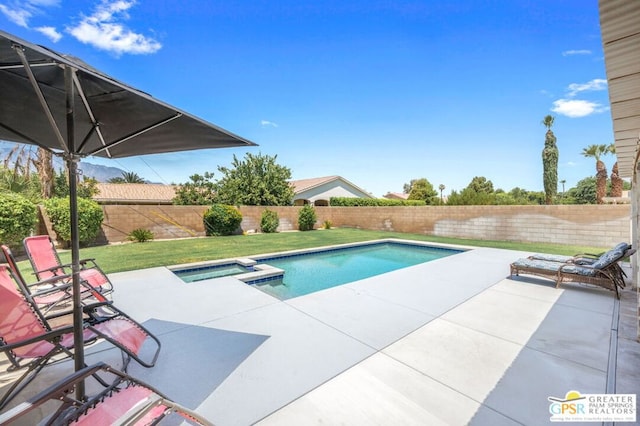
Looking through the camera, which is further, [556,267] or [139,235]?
[139,235]

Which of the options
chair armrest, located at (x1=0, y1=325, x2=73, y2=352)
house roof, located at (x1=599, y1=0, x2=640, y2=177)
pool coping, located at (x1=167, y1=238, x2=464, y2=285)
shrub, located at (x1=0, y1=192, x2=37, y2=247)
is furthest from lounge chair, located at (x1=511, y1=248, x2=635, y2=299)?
shrub, located at (x1=0, y1=192, x2=37, y2=247)

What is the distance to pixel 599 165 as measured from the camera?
24.2m

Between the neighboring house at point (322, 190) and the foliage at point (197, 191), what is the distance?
7.60 m

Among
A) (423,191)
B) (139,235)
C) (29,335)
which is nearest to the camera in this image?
(29,335)

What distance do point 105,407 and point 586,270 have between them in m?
7.55

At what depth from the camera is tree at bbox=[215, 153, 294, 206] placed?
22453mm

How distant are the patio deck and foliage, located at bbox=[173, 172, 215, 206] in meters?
18.5

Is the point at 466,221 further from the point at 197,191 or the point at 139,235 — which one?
the point at 197,191

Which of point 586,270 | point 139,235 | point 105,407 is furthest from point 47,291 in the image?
point 139,235

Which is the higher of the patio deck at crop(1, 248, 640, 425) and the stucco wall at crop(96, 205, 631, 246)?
the stucco wall at crop(96, 205, 631, 246)

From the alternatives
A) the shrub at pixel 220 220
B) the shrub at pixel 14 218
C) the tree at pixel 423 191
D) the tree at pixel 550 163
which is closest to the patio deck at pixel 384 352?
the shrub at pixel 14 218

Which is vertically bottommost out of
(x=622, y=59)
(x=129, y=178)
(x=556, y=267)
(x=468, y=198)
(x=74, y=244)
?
(x=556, y=267)

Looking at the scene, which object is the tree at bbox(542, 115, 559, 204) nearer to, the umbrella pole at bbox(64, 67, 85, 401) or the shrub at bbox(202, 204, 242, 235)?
the shrub at bbox(202, 204, 242, 235)

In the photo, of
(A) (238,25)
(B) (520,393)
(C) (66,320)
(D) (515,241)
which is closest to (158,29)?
(A) (238,25)
